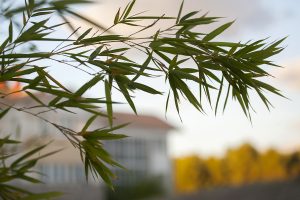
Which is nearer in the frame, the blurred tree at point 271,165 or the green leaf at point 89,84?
the green leaf at point 89,84

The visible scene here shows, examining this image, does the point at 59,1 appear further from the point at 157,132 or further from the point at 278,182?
the point at 157,132

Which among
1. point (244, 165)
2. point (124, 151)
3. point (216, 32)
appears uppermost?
point (124, 151)

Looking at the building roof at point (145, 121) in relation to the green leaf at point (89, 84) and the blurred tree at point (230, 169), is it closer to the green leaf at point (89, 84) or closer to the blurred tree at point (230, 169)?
the blurred tree at point (230, 169)

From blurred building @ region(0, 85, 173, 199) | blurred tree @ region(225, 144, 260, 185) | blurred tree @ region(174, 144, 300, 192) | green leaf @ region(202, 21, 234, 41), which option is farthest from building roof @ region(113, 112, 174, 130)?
green leaf @ region(202, 21, 234, 41)

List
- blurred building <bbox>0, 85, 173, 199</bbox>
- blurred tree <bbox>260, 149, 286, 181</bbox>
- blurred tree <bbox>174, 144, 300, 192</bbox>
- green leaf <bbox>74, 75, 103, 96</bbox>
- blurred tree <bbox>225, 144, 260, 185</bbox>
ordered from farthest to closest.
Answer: blurred tree <bbox>225, 144, 260, 185</bbox> → blurred tree <bbox>174, 144, 300, 192</bbox> → blurred tree <bbox>260, 149, 286, 181</bbox> → blurred building <bbox>0, 85, 173, 199</bbox> → green leaf <bbox>74, 75, 103, 96</bbox>

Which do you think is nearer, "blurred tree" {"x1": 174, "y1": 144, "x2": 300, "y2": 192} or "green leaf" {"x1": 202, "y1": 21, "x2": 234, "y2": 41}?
"green leaf" {"x1": 202, "y1": 21, "x2": 234, "y2": 41}

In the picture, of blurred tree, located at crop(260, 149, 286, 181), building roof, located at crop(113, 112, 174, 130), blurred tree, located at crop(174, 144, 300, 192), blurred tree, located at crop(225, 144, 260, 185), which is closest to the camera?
building roof, located at crop(113, 112, 174, 130)

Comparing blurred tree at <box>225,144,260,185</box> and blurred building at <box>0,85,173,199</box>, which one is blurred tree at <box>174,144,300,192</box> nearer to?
blurred tree at <box>225,144,260,185</box>

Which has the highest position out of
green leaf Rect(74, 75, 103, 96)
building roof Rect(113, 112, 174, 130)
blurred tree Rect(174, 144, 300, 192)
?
building roof Rect(113, 112, 174, 130)

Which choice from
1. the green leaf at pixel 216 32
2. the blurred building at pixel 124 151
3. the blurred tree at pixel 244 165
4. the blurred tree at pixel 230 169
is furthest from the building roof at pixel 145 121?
the green leaf at pixel 216 32

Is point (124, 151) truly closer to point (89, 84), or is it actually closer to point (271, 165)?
point (271, 165)

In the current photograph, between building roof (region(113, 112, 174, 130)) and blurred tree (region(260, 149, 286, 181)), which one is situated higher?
building roof (region(113, 112, 174, 130))

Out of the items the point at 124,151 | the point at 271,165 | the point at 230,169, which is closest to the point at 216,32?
the point at 124,151

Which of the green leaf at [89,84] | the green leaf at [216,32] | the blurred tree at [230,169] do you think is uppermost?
the blurred tree at [230,169]
